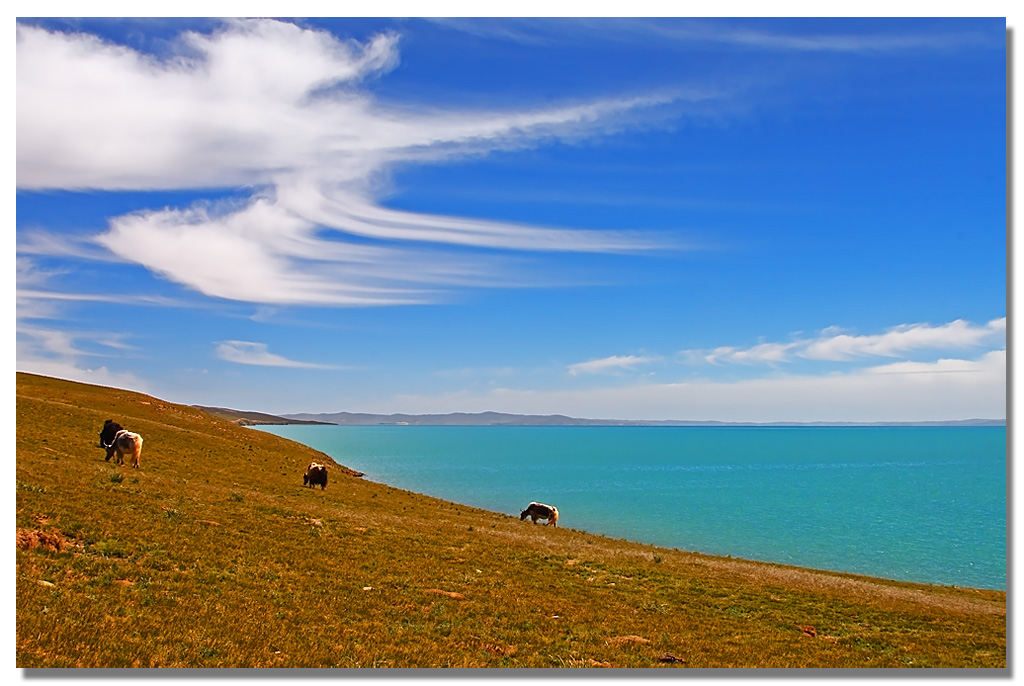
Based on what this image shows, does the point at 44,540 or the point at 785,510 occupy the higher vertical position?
the point at 44,540

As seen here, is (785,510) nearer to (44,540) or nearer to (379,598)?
(379,598)

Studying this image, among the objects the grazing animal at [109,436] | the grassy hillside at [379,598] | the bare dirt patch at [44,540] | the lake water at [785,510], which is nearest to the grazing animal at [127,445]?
the grazing animal at [109,436]

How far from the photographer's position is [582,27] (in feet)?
70.1

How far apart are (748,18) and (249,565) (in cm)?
2733

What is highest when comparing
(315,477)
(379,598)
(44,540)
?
(44,540)

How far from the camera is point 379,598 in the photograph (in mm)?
19797

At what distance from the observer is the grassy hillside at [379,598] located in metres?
14.7

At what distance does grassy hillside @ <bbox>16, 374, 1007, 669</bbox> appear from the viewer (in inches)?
578

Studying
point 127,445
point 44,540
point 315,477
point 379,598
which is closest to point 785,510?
point 315,477

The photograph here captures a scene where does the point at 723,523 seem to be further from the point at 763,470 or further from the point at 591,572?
the point at 763,470

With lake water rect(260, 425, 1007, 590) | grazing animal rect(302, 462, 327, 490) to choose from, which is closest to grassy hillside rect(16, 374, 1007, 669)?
grazing animal rect(302, 462, 327, 490)

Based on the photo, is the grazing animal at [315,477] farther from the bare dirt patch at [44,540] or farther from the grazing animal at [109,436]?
the bare dirt patch at [44,540]
